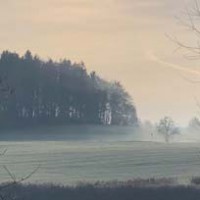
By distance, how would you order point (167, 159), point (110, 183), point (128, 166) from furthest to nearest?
1. point (167, 159)
2. point (128, 166)
3. point (110, 183)

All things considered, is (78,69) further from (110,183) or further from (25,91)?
(110,183)

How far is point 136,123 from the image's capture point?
8975 cm

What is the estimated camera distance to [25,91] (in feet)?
296

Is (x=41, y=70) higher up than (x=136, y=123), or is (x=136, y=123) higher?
(x=41, y=70)

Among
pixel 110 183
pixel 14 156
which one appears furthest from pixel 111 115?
pixel 110 183

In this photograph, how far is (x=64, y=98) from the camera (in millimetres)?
91250

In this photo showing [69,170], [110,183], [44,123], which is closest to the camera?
[110,183]

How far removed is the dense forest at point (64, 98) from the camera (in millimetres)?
88875

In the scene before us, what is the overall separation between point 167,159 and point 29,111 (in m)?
43.8

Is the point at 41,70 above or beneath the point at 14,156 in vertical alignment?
above

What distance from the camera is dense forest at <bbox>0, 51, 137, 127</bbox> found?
88875 mm

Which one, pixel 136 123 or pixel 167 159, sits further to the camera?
pixel 136 123

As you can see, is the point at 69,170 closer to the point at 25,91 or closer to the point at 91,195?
the point at 91,195

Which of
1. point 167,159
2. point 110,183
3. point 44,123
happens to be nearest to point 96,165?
point 167,159
